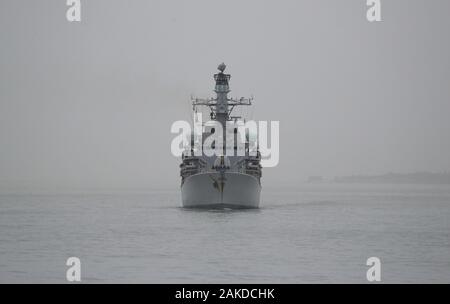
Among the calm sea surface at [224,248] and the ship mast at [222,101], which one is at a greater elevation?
the ship mast at [222,101]

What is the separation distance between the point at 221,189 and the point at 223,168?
78.6 inches

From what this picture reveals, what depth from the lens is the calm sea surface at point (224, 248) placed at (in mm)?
40500

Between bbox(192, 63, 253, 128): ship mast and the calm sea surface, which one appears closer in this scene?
the calm sea surface

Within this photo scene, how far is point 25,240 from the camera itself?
186 feet

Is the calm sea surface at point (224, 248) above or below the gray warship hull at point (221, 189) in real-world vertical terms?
below

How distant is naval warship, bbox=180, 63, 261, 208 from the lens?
7375 cm

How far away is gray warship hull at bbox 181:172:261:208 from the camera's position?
73.2 m

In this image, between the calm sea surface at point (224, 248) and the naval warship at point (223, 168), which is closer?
the calm sea surface at point (224, 248)

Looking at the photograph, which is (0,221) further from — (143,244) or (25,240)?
(143,244)

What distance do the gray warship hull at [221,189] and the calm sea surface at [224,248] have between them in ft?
4.75

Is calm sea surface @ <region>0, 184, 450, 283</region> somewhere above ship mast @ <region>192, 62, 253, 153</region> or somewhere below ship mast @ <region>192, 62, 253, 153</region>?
below

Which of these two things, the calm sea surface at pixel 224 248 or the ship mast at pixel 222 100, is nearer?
the calm sea surface at pixel 224 248

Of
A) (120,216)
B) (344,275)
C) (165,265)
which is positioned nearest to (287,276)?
(344,275)
